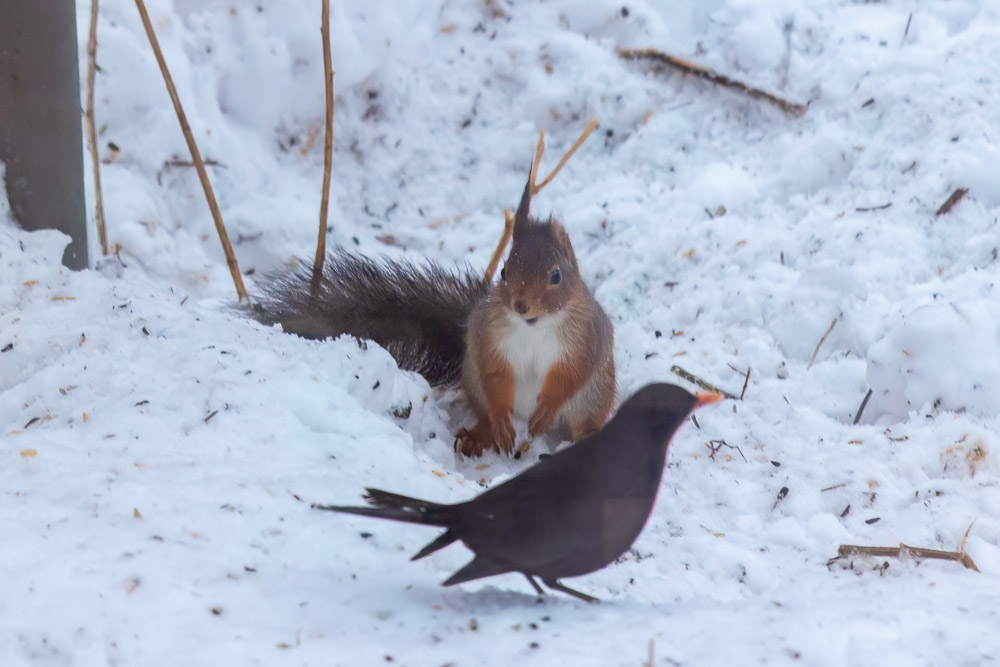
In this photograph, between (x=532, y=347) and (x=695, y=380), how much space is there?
0.53 meters

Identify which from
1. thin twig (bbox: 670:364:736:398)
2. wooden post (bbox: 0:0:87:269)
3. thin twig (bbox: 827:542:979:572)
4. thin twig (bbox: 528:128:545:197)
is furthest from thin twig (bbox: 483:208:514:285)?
thin twig (bbox: 827:542:979:572)

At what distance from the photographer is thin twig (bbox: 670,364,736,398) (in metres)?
2.72

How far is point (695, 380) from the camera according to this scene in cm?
277

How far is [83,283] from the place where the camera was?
237 cm

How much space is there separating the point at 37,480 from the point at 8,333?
0.72m

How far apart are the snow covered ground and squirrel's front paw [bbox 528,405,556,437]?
13 cm

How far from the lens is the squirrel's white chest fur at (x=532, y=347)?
2539 mm

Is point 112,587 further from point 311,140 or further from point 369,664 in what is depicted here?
point 311,140

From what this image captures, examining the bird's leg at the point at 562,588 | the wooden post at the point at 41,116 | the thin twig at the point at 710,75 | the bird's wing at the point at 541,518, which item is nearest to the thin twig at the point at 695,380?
the bird's leg at the point at 562,588

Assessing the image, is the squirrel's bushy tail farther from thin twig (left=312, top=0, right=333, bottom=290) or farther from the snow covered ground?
the snow covered ground

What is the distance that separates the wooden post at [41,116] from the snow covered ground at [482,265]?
0.13 m

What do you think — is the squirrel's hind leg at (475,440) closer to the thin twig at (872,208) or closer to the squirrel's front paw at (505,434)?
the squirrel's front paw at (505,434)

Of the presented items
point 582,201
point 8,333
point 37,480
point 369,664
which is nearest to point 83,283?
point 8,333

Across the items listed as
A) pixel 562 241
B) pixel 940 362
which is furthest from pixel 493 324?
pixel 940 362
